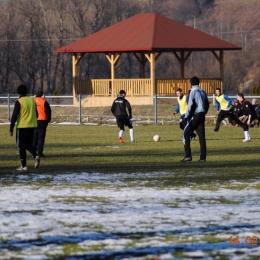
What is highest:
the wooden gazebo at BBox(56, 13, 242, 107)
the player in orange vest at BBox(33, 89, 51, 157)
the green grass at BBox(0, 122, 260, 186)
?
the wooden gazebo at BBox(56, 13, 242, 107)

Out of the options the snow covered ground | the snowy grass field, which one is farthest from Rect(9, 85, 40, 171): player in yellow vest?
the snow covered ground

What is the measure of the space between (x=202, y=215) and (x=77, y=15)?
82031 millimetres

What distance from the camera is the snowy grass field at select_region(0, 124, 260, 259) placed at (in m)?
8.70

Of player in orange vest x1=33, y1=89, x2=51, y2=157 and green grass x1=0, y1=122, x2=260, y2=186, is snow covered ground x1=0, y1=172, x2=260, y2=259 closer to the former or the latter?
green grass x1=0, y1=122, x2=260, y2=186

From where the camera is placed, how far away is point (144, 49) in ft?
163

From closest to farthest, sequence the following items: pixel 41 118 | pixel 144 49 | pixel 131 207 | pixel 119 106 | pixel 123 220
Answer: pixel 123 220 < pixel 131 207 < pixel 41 118 < pixel 119 106 < pixel 144 49

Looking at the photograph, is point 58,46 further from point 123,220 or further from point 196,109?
point 123,220

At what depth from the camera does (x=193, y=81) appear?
18.7 metres

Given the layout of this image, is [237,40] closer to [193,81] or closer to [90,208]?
[193,81]

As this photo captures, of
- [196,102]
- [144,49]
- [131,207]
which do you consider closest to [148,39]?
[144,49]

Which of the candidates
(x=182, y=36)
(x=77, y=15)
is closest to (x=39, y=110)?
(x=182, y=36)

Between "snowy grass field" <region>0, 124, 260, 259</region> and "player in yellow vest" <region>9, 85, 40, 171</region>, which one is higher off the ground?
"player in yellow vest" <region>9, 85, 40, 171</region>

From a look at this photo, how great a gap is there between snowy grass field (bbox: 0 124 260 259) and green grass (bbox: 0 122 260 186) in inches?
0.9

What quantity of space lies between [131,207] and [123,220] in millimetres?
1169
